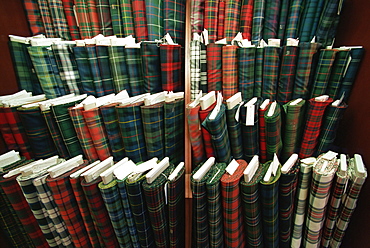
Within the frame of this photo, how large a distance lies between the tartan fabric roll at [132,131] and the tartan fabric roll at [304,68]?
0.70 m

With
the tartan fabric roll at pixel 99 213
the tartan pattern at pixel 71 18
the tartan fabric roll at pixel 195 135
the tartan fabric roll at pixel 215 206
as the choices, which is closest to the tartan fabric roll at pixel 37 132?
the tartan fabric roll at pixel 99 213

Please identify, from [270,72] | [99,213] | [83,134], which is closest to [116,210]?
[99,213]

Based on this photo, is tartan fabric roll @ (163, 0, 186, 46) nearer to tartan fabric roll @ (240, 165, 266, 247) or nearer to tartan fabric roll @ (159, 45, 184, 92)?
tartan fabric roll @ (159, 45, 184, 92)

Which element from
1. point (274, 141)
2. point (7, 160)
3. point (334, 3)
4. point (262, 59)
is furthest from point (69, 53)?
point (334, 3)

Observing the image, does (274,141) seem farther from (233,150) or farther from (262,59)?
(262,59)

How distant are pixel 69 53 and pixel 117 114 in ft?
1.23

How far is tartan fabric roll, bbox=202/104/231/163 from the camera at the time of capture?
738 millimetres

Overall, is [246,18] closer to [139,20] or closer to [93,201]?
[139,20]

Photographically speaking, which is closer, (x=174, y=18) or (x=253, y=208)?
(x=253, y=208)

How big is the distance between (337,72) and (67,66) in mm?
1171

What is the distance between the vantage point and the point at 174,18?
891 millimetres

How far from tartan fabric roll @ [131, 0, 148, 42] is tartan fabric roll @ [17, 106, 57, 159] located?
1.83ft

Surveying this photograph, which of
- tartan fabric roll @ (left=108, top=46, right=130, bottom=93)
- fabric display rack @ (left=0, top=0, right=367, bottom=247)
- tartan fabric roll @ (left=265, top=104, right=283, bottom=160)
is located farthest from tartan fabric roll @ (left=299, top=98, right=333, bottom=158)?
tartan fabric roll @ (left=108, top=46, right=130, bottom=93)

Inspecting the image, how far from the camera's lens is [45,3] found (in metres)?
0.91
